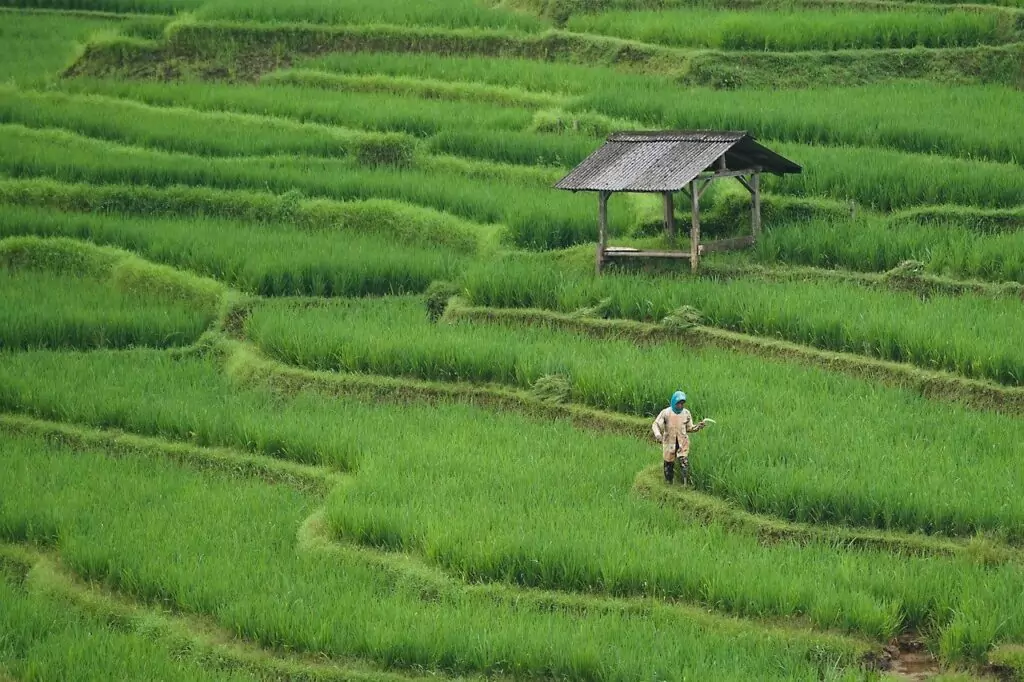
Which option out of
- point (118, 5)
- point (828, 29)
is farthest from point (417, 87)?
point (118, 5)

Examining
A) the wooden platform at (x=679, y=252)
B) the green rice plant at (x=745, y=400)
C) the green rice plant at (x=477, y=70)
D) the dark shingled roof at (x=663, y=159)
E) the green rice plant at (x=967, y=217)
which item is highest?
the green rice plant at (x=477, y=70)

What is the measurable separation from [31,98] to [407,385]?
925cm

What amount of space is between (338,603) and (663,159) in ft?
19.7

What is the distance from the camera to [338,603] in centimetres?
970

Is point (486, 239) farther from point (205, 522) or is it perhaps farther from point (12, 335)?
point (205, 522)

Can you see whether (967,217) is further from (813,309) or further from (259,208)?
(259,208)

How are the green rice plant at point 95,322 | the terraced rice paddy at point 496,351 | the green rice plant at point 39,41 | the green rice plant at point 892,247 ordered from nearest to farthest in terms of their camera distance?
the terraced rice paddy at point 496,351
the green rice plant at point 892,247
the green rice plant at point 95,322
the green rice plant at point 39,41

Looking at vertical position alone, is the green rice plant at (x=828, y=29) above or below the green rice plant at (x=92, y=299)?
above

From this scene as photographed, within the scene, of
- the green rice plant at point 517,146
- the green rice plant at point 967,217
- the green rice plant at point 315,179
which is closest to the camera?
the green rice plant at point 967,217

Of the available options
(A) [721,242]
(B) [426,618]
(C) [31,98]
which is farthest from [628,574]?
(C) [31,98]

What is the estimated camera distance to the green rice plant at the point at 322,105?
18.5m

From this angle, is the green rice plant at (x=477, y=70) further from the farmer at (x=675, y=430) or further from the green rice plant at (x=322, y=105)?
the farmer at (x=675, y=430)

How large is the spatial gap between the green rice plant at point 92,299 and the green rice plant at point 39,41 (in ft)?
18.0

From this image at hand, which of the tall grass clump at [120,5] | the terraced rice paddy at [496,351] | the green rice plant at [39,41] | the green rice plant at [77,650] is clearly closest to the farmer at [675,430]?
the terraced rice paddy at [496,351]
